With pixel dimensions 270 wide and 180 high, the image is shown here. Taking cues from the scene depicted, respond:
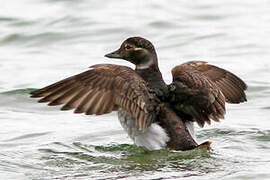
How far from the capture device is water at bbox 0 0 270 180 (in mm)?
8117

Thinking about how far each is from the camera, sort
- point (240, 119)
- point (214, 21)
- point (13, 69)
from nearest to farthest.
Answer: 1. point (240, 119)
2. point (13, 69)
3. point (214, 21)

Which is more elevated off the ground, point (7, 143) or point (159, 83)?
point (159, 83)

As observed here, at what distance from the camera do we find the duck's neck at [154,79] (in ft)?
28.2

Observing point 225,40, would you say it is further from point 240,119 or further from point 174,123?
point 174,123

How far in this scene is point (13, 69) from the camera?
43.5 ft

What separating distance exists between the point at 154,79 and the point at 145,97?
588mm

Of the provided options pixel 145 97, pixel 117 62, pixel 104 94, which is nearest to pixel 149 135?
pixel 145 97

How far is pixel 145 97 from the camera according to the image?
27.0 feet

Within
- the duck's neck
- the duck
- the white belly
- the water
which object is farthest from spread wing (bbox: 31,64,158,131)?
the water

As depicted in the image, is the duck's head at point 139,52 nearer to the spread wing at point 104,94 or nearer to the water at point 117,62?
the spread wing at point 104,94

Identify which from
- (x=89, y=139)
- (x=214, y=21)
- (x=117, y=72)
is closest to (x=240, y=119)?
(x=89, y=139)

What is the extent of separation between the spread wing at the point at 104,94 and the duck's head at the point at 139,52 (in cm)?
57

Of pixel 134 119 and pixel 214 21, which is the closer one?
pixel 134 119

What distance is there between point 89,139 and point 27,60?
456cm
